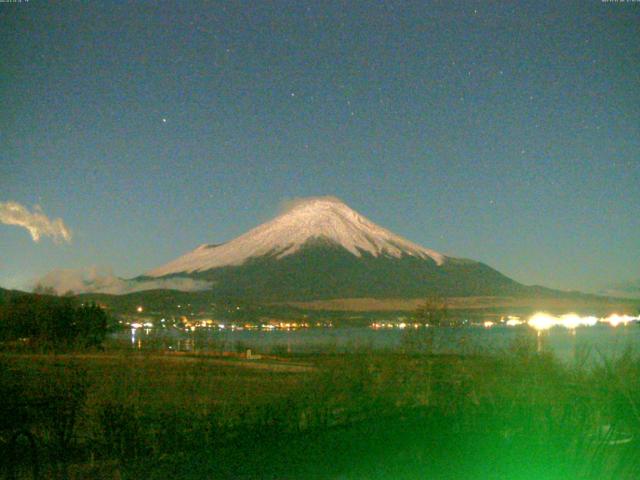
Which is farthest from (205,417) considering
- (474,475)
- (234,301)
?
(234,301)

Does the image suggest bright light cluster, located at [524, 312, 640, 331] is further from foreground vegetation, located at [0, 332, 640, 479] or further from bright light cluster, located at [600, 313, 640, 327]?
foreground vegetation, located at [0, 332, 640, 479]

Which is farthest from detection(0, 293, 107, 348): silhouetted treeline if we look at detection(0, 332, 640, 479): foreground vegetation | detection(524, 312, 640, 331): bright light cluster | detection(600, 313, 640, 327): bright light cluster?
detection(600, 313, 640, 327): bright light cluster

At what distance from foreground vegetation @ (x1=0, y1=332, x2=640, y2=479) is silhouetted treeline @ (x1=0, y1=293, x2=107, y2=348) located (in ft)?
48.8

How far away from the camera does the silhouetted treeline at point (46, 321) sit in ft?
100

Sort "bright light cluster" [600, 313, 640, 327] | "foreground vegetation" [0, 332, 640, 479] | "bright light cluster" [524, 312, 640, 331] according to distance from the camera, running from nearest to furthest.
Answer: "foreground vegetation" [0, 332, 640, 479], "bright light cluster" [600, 313, 640, 327], "bright light cluster" [524, 312, 640, 331]

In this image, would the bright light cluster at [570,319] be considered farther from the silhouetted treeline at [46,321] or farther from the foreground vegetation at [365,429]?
the silhouetted treeline at [46,321]

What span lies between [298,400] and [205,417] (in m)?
1.63

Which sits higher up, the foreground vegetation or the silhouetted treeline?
the silhouetted treeline

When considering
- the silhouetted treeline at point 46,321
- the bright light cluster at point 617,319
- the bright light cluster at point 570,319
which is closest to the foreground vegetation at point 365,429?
the bright light cluster at point 617,319

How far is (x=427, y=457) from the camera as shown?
9.22 meters

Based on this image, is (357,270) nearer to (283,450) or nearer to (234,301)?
(234,301)

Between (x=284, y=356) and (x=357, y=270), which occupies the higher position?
(x=357, y=270)

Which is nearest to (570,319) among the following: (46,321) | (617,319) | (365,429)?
(46,321)

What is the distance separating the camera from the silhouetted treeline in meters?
30.6
